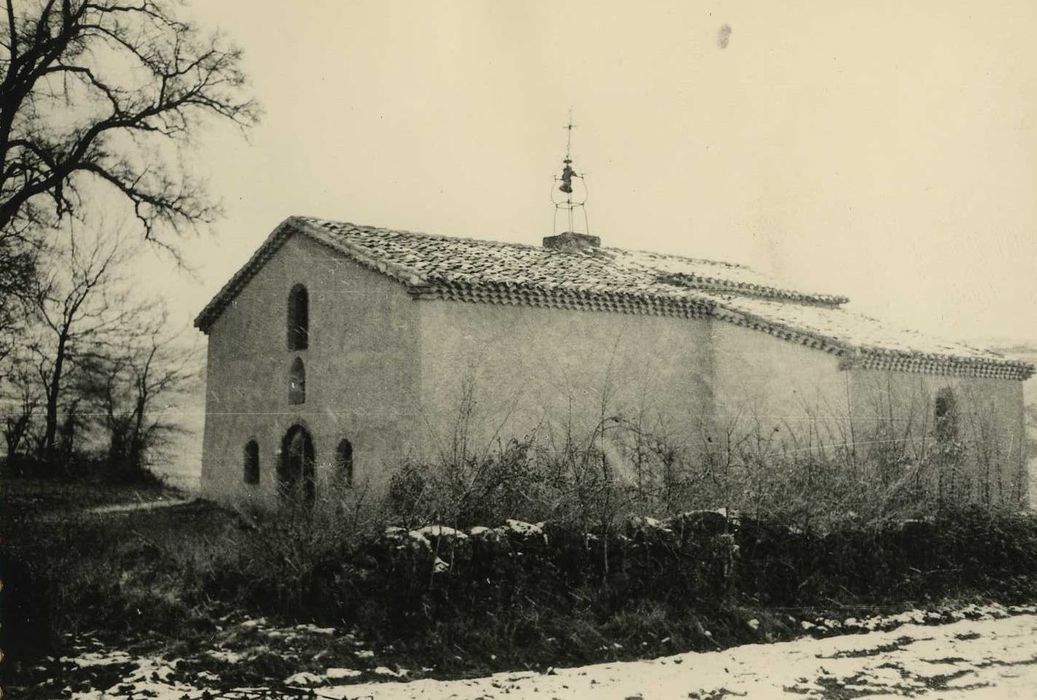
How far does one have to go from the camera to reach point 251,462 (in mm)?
15461

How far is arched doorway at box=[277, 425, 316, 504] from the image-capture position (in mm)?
14086

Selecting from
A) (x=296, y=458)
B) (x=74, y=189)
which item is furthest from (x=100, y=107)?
(x=296, y=458)

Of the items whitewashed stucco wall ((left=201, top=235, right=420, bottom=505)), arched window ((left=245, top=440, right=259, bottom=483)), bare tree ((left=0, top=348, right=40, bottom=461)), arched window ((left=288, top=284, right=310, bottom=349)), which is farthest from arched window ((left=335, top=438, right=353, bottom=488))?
bare tree ((left=0, top=348, right=40, bottom=461))

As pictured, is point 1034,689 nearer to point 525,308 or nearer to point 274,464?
point 525,308

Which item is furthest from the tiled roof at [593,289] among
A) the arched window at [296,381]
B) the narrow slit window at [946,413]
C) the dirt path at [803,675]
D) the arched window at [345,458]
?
the dirt path at [803,675]

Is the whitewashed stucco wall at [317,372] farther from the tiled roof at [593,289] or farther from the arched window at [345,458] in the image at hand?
the tiled roof at [593,289]

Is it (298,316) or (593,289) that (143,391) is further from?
(593,289)

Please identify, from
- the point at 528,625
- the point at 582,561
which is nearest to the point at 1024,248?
the point at 582,561

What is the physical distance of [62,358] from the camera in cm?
1027

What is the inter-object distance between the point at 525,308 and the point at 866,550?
608 cm

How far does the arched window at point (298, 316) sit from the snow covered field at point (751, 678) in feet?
27.4

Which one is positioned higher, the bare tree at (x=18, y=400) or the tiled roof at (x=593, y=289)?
the tiled roof at (x=593, y=289)

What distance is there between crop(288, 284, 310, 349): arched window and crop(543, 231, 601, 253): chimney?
5.71m

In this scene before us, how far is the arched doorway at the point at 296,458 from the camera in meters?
14.1
